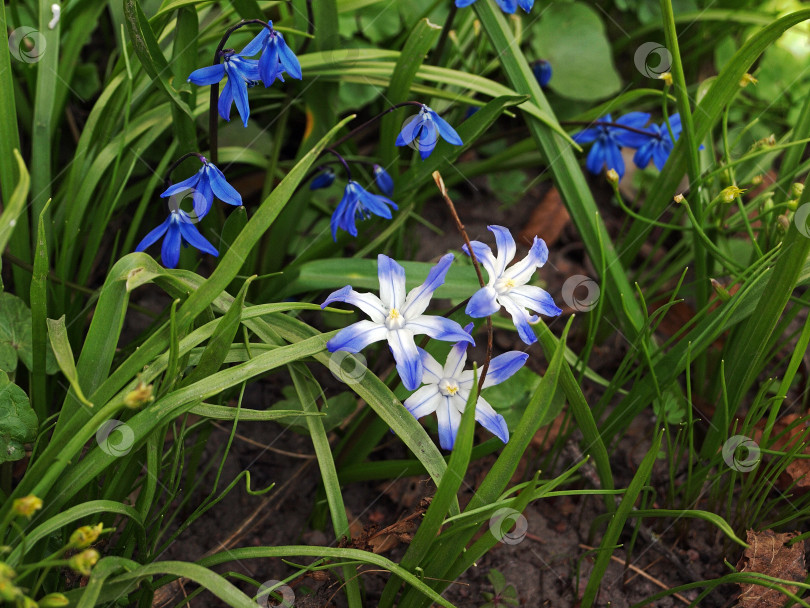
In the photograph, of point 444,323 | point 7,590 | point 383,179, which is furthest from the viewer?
point 383,179

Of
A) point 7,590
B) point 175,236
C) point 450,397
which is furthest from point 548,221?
point 7,590

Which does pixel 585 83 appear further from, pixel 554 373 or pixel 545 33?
pixel 554 373

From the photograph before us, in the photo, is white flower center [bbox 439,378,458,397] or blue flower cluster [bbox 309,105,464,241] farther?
blue flower cluster [bbox 309,105,464,241]

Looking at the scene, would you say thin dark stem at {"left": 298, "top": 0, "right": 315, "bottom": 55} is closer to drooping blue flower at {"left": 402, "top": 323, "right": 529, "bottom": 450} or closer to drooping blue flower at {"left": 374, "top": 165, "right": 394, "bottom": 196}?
drooping blue flower at {"left": 374, "top": 165, "right": 394, "bottom": 196}

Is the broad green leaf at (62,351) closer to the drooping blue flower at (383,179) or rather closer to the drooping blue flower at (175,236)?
the drooping blue flower at (175,236)

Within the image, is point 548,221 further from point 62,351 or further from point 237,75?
point 62,351

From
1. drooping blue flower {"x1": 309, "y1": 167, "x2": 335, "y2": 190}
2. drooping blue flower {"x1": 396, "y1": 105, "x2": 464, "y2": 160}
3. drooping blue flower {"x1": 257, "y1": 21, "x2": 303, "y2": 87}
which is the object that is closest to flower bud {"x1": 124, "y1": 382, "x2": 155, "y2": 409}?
drooping blue flower {"x1": 257, "y1": 21, "x2": 303, "y2": 87}
